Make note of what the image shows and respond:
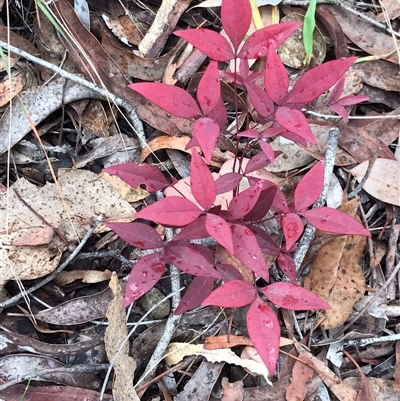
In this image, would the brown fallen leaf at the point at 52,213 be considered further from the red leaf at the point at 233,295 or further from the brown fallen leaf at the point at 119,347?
the red leaf at the point at 233,295

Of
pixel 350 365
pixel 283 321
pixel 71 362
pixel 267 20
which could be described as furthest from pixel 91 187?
pixel 350 365

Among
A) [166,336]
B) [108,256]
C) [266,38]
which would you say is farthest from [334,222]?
[108,256]

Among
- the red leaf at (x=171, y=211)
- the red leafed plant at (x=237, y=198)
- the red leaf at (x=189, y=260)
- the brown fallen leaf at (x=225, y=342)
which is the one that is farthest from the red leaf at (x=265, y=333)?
the brown fallen leaf at (x=225, y=342)

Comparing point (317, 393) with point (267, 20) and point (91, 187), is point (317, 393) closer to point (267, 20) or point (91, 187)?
point (91, 187)

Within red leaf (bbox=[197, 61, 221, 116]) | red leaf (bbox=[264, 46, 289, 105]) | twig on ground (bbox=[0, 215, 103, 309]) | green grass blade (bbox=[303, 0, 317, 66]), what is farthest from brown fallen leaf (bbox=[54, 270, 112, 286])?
green grass blade (bbox=[303, 0, 317, 66])

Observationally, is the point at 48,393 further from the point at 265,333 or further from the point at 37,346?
the point at 265,333
